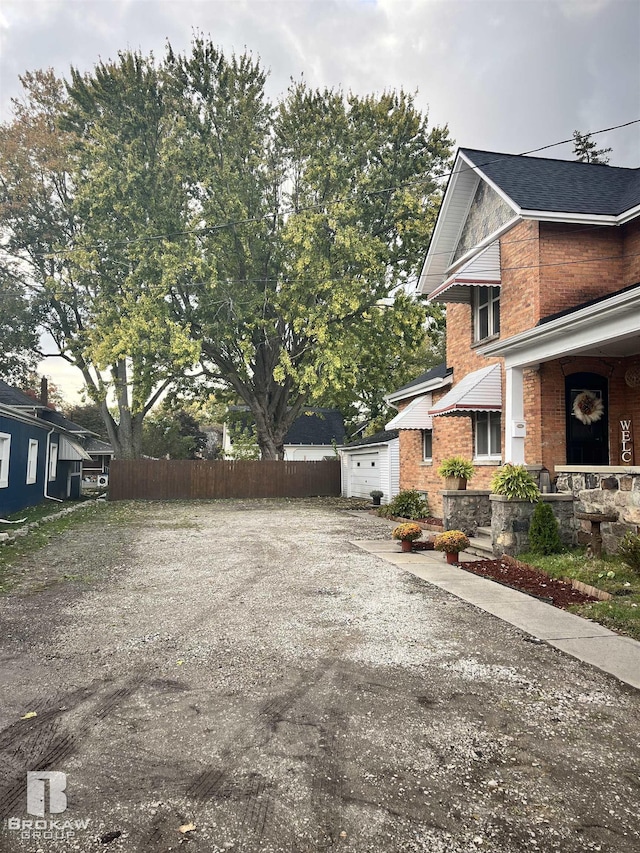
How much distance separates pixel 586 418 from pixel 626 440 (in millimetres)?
848

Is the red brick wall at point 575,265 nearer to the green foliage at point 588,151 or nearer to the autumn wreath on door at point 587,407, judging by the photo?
the autumn wreath on door at point 587,407

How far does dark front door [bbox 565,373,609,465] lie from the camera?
11.4 metres

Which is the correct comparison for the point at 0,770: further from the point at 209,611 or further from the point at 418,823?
the point at 209,611

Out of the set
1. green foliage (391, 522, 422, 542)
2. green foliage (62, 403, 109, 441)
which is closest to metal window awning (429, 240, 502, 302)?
green foliage (391, 522, 422, 542)

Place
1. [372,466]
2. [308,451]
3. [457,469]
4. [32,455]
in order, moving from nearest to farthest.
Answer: [457,469]
[32,455]
[372,466]
[308,451]

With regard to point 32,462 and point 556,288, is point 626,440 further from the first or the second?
point 32,462

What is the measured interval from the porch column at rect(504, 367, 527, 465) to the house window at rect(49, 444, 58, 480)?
18.5 metres

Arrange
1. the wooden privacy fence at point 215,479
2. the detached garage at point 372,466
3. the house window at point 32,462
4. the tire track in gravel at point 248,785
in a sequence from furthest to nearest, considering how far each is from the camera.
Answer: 1. the wooden privacy fence at point 215,479
2. the detached garage at point 372,466
3. the house window at point 32,462
4. the tire track in gravel at point 248,785

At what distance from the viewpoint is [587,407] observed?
11.4 metres

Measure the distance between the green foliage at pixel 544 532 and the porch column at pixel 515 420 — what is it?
186 centimetres

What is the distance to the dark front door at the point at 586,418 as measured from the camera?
11.4 m

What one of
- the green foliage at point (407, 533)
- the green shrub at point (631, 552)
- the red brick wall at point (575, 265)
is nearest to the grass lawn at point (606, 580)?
the green shrub at point (631, 552)

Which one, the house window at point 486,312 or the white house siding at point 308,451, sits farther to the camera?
the white house siding at point 308,451

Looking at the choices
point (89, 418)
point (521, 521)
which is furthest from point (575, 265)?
point (89, 418)
